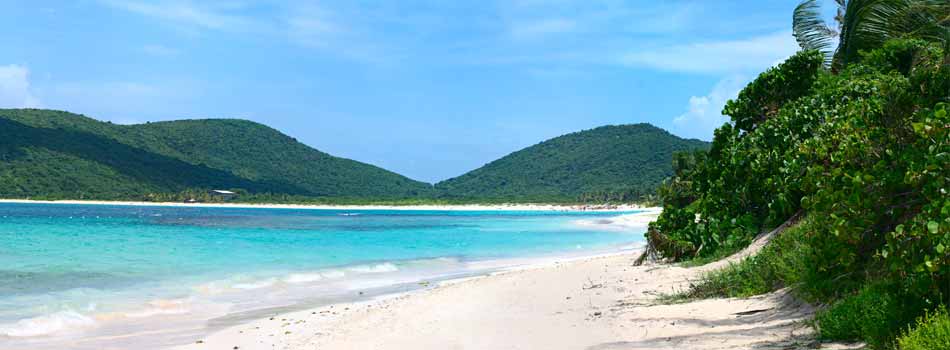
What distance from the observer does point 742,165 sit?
1440 cm

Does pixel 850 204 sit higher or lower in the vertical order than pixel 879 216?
higher

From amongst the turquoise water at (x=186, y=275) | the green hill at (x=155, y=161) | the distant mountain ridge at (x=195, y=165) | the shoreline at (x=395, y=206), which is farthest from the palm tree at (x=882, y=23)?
the green hill at (x=155, y=161)

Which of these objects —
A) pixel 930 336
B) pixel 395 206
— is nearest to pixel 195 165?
pixel 395 206

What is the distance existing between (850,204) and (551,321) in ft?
14.7

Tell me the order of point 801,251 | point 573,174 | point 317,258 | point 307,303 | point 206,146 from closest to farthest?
point 801,251 → point 307,303 → point 317,258 → point 206,146 → point 573,174

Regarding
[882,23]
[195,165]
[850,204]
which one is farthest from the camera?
[195,165]

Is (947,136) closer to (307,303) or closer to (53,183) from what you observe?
(307,303)

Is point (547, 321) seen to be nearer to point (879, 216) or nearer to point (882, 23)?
point (879, 216)

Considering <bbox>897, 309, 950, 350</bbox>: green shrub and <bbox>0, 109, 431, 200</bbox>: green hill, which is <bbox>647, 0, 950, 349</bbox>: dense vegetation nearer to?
<bbox>897, 309, 950, 350</bbox>: green shrub

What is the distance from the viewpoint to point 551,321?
29.3 feet

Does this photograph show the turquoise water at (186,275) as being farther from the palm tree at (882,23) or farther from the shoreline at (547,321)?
the palm tree at (882,23)

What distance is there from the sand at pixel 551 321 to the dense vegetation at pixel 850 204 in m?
0.56

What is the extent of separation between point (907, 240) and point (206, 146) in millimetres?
178807

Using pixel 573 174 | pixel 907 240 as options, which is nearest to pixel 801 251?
pixel 907 240
